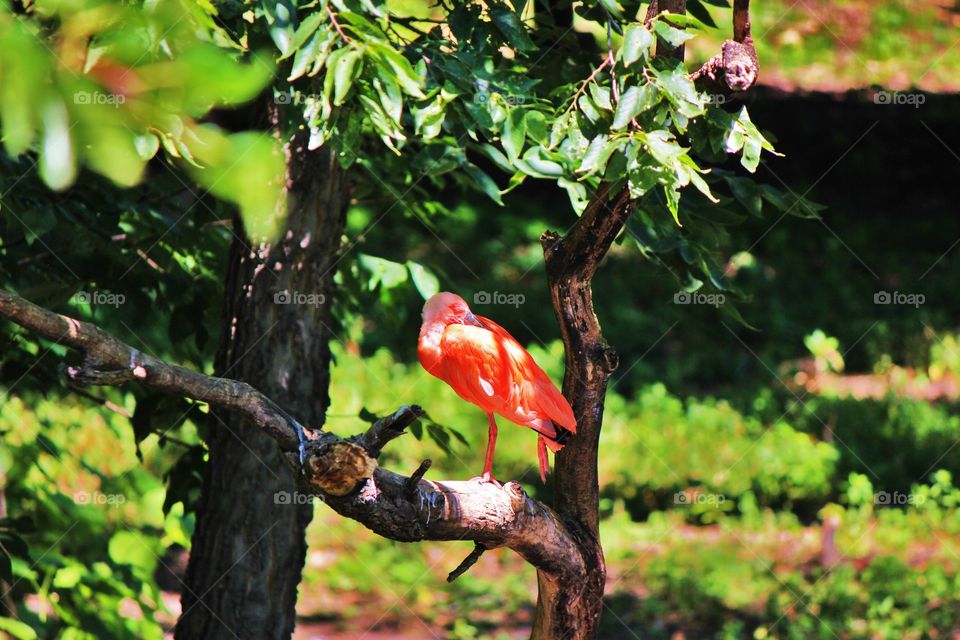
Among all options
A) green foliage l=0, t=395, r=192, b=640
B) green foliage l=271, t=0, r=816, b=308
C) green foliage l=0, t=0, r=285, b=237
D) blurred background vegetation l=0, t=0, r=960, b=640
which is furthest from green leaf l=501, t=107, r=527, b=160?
green foliage l=0, t=395, r=192, b=640

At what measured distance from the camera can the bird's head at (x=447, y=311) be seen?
2.62 m

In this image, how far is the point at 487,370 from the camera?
2559 mm

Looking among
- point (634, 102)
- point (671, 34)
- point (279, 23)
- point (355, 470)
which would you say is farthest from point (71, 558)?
point (671, 34)

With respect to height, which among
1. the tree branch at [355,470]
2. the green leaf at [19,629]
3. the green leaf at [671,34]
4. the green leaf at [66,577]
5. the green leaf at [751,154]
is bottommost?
the green leaf at [19,629]

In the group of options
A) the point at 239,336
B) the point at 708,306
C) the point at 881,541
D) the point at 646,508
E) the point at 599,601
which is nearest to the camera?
the point at 599,601

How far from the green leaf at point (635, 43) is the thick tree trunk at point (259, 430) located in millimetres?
1362

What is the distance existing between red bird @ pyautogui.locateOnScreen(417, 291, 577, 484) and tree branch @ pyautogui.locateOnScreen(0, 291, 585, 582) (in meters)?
0.16

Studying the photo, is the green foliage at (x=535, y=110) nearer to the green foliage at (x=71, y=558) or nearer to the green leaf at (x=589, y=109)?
the green leaf at (x=589, y=109)

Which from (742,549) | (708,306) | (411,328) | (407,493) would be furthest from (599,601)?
(708,306)

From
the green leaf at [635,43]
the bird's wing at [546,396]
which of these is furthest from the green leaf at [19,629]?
the green leaf at [635,43]

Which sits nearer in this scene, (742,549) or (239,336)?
(239,336)

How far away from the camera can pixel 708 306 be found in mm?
9156

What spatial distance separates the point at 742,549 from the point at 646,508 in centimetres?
80

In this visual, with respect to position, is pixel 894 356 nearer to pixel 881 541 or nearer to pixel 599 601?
pixel 881 541
